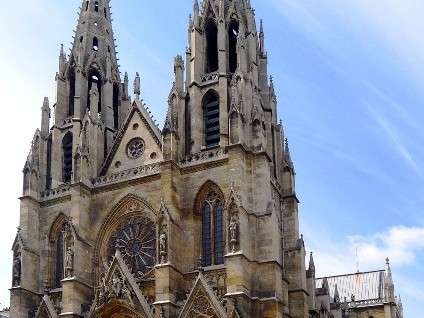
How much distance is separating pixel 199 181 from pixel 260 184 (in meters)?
3.37

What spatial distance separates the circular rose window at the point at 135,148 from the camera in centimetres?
4369

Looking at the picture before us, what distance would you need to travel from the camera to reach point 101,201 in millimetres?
42719

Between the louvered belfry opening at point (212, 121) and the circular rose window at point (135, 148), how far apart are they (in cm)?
399

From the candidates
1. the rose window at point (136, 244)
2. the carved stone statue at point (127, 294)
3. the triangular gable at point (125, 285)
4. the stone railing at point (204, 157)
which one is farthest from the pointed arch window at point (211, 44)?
the carved stone statue at point (127, 294)

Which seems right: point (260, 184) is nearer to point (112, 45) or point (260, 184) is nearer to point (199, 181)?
point (199, 181)

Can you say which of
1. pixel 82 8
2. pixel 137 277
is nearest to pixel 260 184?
pixel 137 277

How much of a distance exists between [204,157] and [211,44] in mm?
8719

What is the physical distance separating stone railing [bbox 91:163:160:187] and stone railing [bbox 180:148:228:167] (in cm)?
171

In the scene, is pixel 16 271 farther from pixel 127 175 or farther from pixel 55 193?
pixel 127 175

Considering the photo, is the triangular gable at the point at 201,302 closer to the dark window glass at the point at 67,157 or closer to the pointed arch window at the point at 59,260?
the pointed arch window at the point at 59,260

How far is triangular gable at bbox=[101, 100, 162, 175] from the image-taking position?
4309 centimetres

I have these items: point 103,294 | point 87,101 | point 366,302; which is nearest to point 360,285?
point 366,302

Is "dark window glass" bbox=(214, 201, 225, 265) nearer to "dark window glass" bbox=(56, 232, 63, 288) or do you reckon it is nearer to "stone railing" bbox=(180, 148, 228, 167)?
"stone railing" bbox=(180, 148, 228, 167)

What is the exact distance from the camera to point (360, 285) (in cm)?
6375
